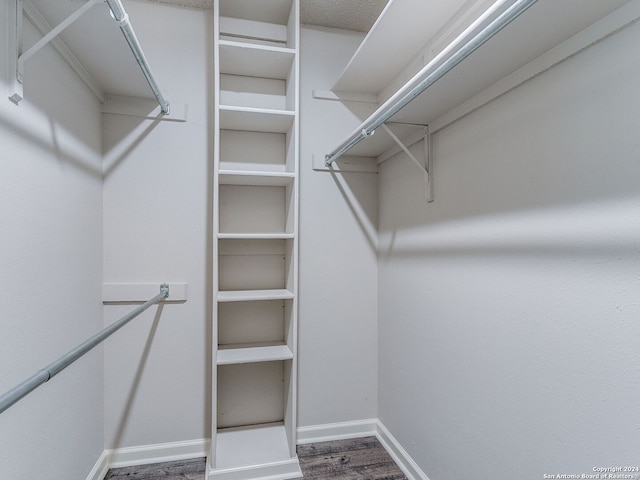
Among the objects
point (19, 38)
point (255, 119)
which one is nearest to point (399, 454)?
point (255, 119)

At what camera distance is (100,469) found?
163 centimetres

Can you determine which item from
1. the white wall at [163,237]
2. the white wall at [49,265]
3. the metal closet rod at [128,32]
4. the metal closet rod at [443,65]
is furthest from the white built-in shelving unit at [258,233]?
the white wall at [49,265]

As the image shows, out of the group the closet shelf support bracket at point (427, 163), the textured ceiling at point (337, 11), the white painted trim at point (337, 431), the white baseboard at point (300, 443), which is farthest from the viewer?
the white painted trim at point (337, 431)

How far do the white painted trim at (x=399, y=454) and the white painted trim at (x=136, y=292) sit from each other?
1.40 meters

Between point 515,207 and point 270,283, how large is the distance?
53.0 inches

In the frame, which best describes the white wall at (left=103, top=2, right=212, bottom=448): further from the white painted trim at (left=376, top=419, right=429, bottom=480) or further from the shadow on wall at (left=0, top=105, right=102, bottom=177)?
the white painted trim at (left=376, top=419, right=429, bottom=480)

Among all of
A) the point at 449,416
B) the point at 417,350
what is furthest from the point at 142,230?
the point at 449,416

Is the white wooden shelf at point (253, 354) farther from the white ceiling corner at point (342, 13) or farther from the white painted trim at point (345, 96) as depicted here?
the white ceiling corner at point (342, 13)

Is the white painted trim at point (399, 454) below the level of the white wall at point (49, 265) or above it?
below

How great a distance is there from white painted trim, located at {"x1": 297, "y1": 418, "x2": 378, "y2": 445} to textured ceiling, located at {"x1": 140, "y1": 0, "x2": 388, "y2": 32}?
2.44m

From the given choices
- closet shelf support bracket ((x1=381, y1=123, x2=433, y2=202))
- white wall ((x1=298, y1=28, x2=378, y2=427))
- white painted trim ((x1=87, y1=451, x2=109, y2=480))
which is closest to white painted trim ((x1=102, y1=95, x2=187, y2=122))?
white wall ((x1=298, y1=28, x2=378, y2=427))

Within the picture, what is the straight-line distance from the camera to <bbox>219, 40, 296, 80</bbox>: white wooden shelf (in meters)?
1.66

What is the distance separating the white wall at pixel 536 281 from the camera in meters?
0.78

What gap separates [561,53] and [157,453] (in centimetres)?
243
